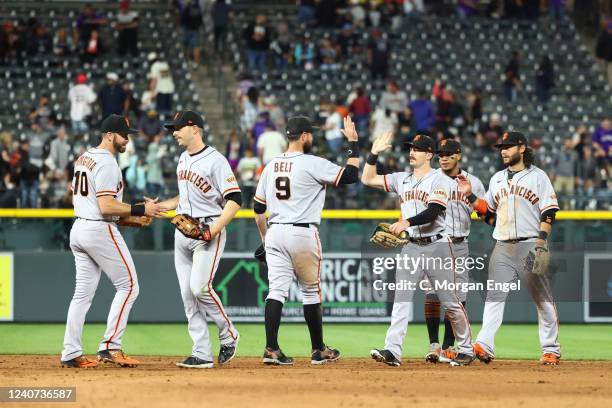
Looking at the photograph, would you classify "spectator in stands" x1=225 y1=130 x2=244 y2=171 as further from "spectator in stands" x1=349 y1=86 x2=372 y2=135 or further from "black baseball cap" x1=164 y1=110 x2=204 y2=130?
"black baseball cap" x1=164 y1=110 x2=204 y2=130

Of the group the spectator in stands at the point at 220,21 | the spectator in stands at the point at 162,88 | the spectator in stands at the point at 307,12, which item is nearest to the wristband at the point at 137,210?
the spectator in stands at the point at 162,88

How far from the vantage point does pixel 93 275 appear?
10.1 m

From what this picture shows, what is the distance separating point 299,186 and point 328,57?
15.0m

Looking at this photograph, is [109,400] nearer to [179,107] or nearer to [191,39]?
[179,107]

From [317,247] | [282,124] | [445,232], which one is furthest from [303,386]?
[282,124]

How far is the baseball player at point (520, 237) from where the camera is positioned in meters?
10.5

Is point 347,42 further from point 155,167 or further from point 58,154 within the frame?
point 58,154

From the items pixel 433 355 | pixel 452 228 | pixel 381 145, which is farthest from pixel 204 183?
pixel 433 355

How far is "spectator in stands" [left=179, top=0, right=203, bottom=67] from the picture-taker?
2472 centimetres

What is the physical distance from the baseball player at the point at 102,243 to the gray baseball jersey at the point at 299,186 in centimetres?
94

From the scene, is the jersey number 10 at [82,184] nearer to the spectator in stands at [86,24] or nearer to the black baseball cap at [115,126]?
the black baseball cap at [115,126]

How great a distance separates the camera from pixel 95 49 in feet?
78.8

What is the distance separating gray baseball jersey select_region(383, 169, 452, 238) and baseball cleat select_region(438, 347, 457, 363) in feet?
3.61

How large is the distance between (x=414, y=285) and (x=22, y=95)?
14.6 m
